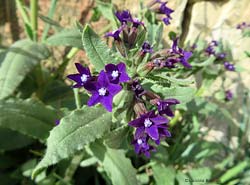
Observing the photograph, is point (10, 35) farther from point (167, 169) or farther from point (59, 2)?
point (167, 169)

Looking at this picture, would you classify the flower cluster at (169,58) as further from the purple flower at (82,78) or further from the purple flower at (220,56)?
the purple flower at (220,56)

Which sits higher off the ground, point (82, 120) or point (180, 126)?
point (82, 120)

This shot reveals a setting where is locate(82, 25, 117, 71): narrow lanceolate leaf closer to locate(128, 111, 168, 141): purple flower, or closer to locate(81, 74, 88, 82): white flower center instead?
locate(81, 74, 88, 82): white flower center

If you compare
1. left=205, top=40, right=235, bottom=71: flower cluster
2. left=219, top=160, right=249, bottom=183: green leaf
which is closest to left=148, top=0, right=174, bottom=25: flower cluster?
left=205, top=40, right=235, bottom=71: flower cluster

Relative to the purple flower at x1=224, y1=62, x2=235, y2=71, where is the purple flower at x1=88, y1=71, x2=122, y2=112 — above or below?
above

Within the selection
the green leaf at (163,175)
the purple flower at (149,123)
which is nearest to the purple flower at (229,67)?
the green leaf at (163,175)

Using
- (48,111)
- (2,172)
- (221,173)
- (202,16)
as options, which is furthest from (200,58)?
(2,172)

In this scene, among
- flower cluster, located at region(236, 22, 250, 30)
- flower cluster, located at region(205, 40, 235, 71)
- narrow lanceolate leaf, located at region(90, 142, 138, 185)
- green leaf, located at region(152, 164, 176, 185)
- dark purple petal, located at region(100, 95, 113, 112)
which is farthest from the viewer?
flower cluster, located at region(236, 22, 250, 30)
